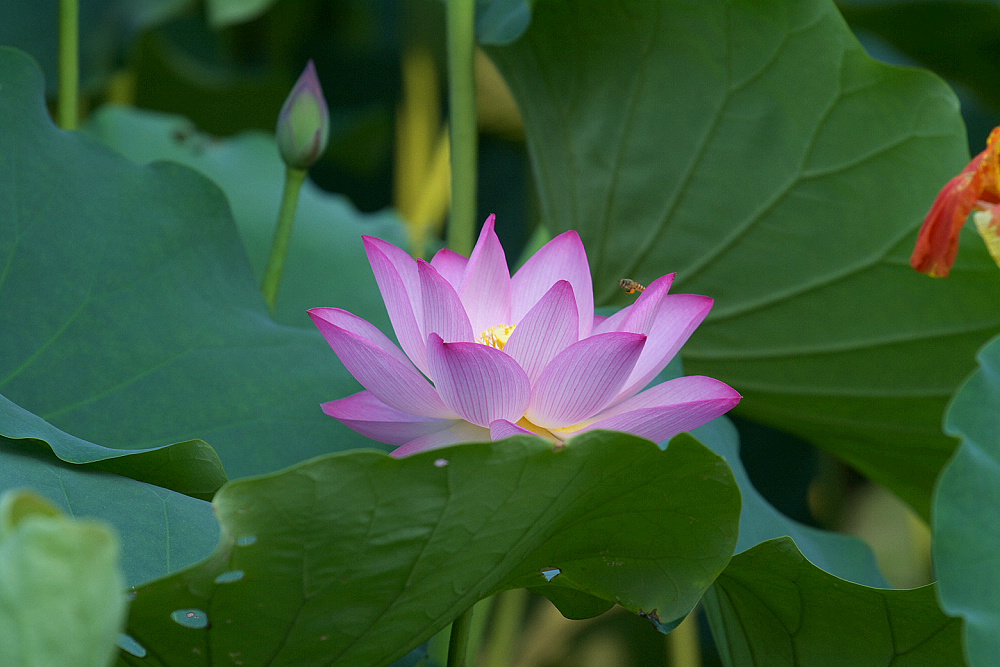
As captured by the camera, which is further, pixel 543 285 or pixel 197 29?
pixel 197 29

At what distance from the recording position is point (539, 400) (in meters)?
0.37

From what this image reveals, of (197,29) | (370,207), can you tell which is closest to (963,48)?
(370,207)

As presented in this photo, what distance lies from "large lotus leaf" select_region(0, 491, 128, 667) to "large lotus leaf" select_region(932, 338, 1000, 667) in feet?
0.91

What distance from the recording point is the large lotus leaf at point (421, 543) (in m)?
0.32

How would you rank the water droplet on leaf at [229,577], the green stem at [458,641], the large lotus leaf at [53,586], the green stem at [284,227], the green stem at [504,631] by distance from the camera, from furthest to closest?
the green stem at [504,631]
the green stem at [284,227]
the green stem at [458,641]
the water droplet on leaf at [229,577]
the large lotus leaf at [53,586]

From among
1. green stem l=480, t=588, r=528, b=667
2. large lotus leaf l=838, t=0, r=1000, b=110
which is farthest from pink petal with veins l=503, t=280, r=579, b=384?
large lotus leaf l=838, t=0, r=1000, b=110

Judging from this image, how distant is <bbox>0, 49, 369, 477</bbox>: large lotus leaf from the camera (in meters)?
0.51

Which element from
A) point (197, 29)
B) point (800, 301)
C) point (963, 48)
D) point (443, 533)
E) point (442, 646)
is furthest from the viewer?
point (197, 29)

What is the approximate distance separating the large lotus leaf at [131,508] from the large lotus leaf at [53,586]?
0.14 m

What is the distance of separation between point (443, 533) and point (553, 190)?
428mm

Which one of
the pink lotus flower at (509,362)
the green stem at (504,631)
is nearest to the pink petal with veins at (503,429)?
the pink lotus flower at (509,362)

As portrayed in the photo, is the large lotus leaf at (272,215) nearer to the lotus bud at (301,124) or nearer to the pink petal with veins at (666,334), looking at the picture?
the lotus bud at (301,124)

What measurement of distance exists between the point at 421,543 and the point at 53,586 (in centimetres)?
15

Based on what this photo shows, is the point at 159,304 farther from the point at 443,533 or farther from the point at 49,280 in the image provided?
the point at 443,533
